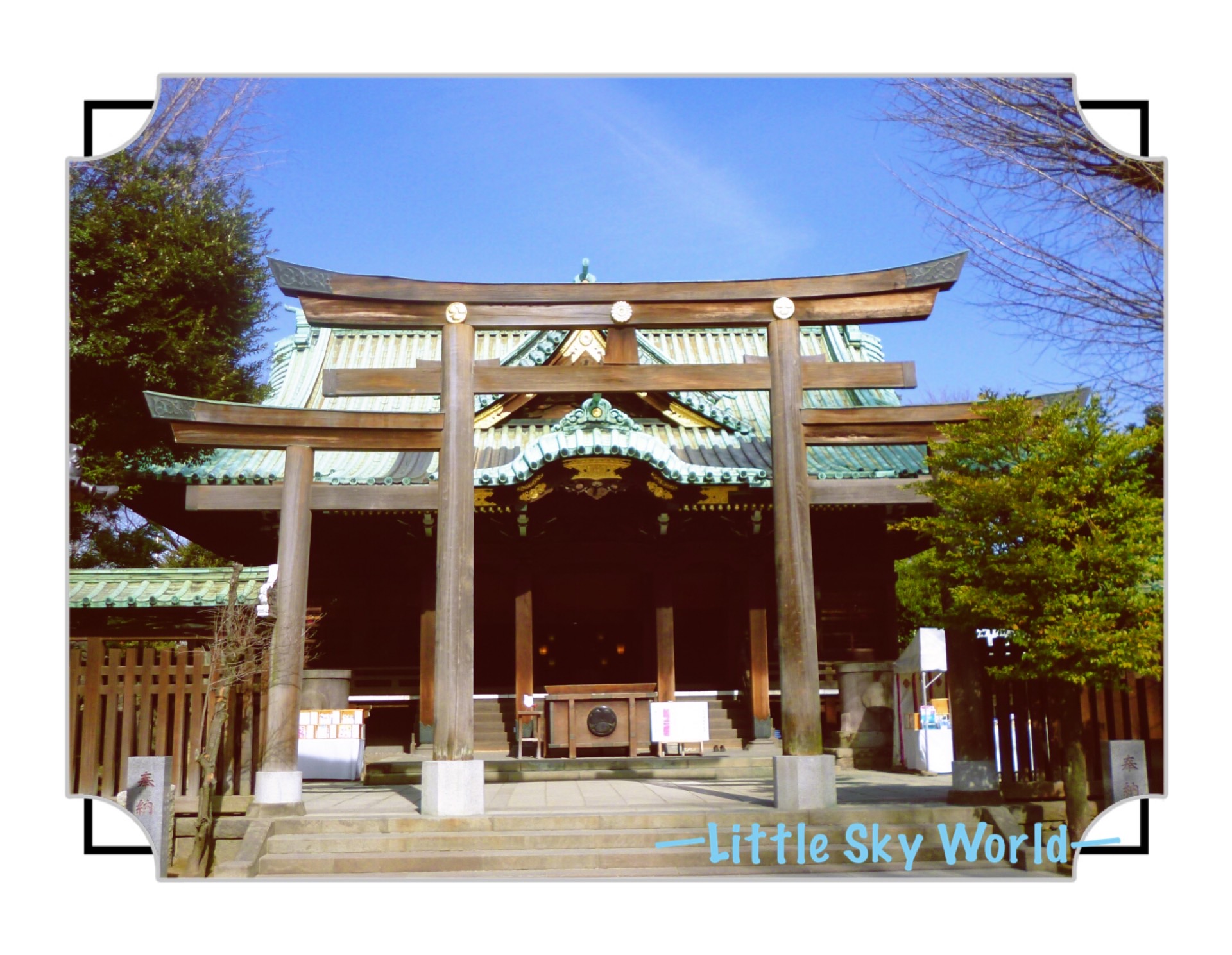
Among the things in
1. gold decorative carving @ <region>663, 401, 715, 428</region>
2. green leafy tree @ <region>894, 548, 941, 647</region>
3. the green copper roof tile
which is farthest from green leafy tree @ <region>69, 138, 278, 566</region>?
green leafy tree @ <region>894, 548, 941, 647</region>

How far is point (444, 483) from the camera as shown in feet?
30.0

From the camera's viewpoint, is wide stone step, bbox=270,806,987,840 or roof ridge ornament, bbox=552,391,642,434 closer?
wide stone step, bbox=270,806,987,840

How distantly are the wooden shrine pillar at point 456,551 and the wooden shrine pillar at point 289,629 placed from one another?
113 cm

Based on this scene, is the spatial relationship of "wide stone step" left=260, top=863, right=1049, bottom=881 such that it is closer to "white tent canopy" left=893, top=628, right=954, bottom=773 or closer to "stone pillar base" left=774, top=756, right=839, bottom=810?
"stone pillar base" left=774, top=756, right=839, bottom=810

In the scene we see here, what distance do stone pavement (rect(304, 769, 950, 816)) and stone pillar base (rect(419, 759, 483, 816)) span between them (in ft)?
0.70

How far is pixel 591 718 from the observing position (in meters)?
13.4

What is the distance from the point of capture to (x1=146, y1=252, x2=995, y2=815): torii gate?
8.99 m

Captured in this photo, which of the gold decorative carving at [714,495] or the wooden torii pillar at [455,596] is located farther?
the gold decorative carving at [714,495]

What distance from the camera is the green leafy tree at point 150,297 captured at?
10656 mm

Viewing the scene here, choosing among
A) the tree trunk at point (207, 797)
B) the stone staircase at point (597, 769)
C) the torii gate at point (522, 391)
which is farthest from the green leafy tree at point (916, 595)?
the tree trunk at point (207, 797)

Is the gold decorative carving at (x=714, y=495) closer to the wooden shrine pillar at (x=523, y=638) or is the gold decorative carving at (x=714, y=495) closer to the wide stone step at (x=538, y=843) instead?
the wooden shrine pillar at (x=523, y=638)

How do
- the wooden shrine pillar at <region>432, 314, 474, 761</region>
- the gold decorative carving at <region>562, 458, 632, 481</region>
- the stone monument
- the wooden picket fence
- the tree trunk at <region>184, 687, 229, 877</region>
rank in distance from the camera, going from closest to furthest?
the stone monument → the tree trunk at <region>184, 687, 229, 877</region> → the wooden picket fence → the wooden shrine pillar at <region>432, 314, 474, 761</region> → the gold decorative carving at <region>562, 458, 632, 481</region>

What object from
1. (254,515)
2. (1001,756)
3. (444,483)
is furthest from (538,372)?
(254,515)

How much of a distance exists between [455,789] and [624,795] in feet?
7.68
